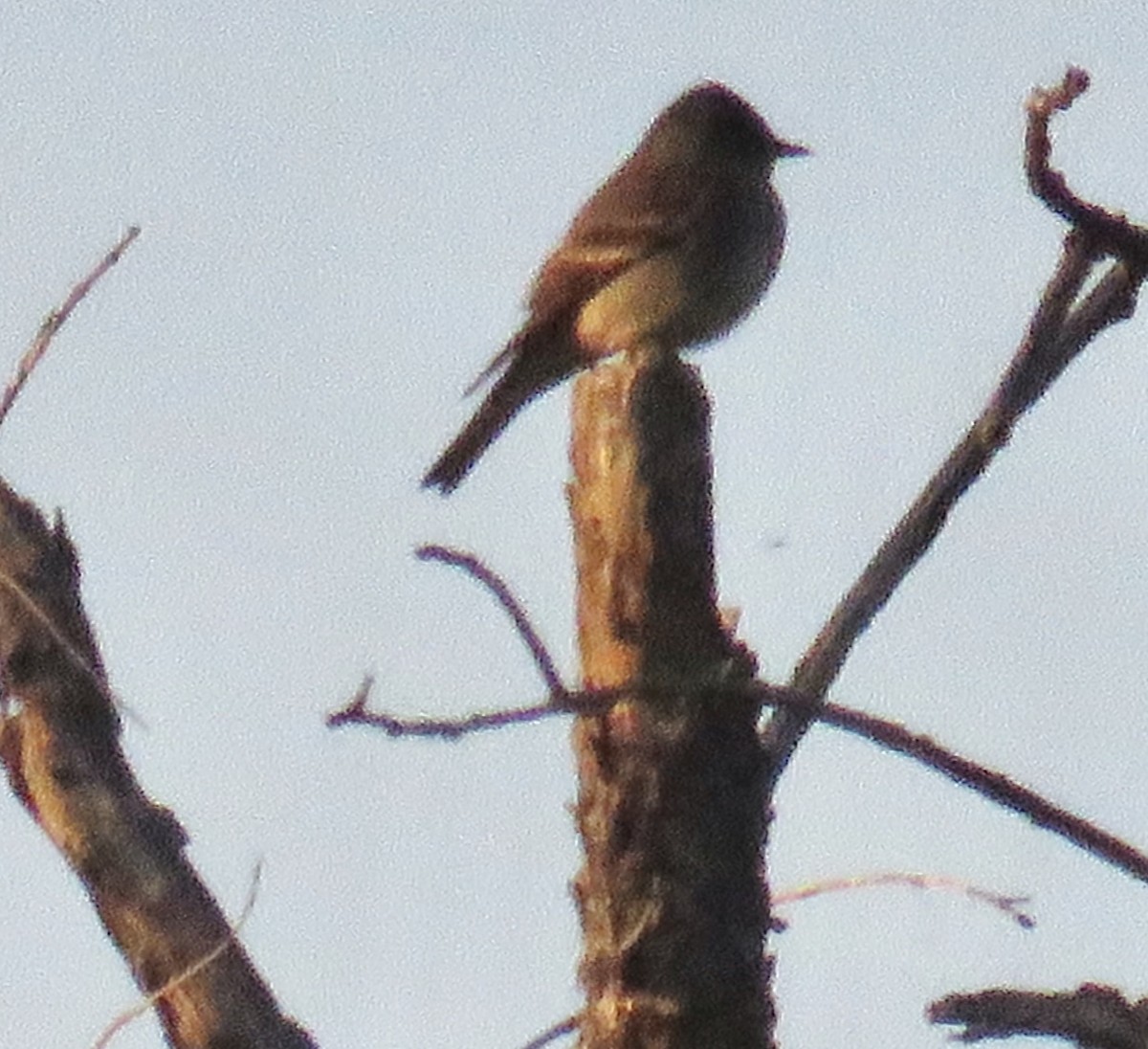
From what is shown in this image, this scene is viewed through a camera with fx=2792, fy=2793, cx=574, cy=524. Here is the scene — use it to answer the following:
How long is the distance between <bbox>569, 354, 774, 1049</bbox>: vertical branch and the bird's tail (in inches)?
191

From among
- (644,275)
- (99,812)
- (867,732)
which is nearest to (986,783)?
(867,732)

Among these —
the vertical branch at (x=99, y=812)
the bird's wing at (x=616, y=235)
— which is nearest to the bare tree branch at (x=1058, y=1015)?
the vertical branch at (x=99, y=812)

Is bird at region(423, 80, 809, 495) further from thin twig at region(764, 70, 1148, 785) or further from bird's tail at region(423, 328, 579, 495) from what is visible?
thin twig at region(764, 70, 1148, 785)

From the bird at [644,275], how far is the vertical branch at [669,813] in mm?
4324

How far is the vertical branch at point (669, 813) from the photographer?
433 centimetres

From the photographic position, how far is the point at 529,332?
943cm

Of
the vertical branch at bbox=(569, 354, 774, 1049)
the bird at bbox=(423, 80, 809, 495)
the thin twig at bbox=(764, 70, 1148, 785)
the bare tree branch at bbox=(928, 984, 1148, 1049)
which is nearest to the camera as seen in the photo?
the bare tree branch at bbox=(928, 984, 1148, 1049)

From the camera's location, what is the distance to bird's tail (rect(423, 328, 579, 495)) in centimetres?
942

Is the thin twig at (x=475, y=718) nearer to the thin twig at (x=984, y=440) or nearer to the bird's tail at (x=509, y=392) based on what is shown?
the thin twig at (x=984, y=440)

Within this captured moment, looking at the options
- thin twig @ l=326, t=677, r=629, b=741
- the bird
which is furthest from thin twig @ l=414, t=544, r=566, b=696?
the bird

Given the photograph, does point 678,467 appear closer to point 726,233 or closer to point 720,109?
point 726,233

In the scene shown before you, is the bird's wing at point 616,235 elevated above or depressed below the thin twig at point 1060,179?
above

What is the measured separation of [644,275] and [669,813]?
5.05 metres

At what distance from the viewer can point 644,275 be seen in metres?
9.27
